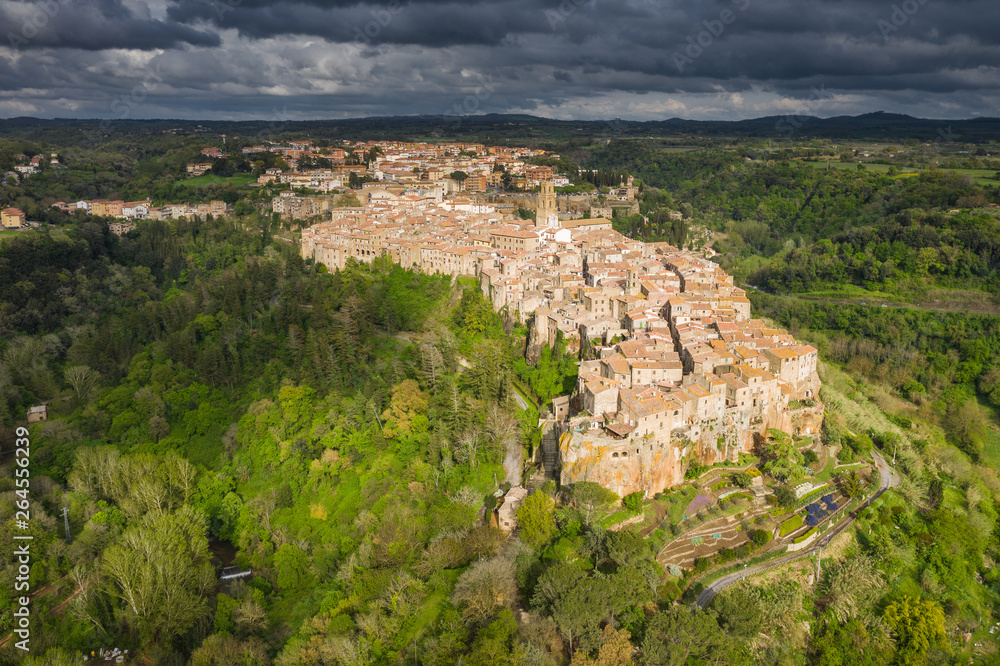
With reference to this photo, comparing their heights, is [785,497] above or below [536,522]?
below

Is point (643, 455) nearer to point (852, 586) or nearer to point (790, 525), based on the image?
point (790, 525)

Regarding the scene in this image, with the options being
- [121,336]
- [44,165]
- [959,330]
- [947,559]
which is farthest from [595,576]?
[44,165]

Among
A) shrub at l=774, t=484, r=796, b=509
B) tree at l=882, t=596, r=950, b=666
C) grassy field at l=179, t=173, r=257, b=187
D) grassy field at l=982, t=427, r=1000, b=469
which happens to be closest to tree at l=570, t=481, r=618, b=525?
shrub at l=774, t=484, r=796, b=509

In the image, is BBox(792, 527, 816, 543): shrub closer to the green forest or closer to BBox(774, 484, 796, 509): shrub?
the green forest

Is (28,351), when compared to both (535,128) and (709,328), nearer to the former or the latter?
(709,328)

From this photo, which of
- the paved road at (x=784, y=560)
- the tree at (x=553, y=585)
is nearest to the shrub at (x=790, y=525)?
the paved road at (x=784, y=560)

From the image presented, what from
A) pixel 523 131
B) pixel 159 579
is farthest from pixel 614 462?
pixel 523 131
